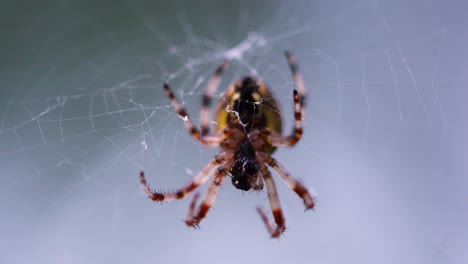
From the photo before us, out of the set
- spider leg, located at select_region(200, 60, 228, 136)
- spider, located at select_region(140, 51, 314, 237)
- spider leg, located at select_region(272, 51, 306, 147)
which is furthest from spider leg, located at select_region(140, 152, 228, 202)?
spider leg, located at select_region(272, 51, 306, 147)

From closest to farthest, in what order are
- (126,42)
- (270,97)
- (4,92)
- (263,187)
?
(270,97), (263,187), (4,92), (126,42)

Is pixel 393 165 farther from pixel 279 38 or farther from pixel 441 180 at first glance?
pixel 279 38

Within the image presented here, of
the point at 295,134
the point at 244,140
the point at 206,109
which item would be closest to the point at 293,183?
the point at 295,134

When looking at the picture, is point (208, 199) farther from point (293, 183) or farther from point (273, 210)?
point (293, 183)

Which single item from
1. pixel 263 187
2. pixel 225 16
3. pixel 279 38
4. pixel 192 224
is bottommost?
pixel 192 224

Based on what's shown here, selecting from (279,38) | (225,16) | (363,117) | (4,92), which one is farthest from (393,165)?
(4,92)

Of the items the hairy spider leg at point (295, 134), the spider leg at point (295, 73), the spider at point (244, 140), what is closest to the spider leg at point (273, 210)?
the spider at point (244, 140)
